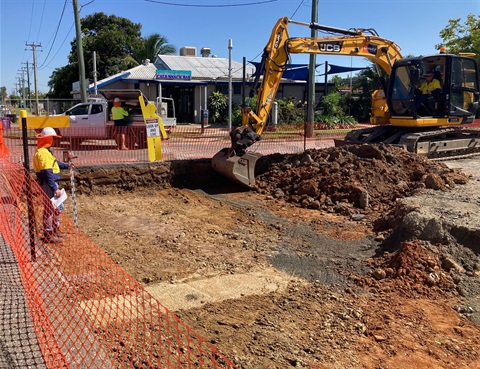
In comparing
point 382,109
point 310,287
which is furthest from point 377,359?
point 382,109

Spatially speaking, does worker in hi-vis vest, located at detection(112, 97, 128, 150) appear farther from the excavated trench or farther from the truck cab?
the excavated trench

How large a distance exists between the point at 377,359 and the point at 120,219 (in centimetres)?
594

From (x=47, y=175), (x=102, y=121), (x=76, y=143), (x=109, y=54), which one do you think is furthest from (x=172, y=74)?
(x=47, y=175)

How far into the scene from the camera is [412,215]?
275 inches

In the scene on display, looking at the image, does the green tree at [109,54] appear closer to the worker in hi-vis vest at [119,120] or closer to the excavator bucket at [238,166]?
the worker in hi-vis vest at [119,120]

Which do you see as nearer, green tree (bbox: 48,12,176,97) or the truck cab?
the truck cab

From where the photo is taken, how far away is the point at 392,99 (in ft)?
43.8

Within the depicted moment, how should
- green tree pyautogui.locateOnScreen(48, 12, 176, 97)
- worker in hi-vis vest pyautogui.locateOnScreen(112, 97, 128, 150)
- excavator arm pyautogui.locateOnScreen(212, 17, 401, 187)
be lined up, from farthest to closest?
green tree pyautogui.locateOnScreen(48, 12, 176, 97) → worker in hi-vis vest pyautogui.locateOnScreen(112, 97, 128, 150) → excavator arm pyautogui.locateOnScreen(212, 17, 401, 187)

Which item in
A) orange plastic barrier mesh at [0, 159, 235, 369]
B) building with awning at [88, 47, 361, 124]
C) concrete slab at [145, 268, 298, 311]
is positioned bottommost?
concrete slab at [145, 268, 298, 311]

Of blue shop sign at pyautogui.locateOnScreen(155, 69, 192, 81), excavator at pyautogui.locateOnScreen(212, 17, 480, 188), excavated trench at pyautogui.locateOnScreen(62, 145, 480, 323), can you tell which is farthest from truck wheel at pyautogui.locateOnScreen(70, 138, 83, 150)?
blue shop sign at pyautogui.locateOnScreen(155, 69, 192, 81)

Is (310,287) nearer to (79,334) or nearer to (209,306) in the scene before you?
(209,306)

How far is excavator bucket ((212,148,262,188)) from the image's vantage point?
10.7m

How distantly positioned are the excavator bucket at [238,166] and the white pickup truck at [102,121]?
222 inches

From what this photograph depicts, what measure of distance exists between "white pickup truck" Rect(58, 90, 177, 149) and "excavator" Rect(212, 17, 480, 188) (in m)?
5.43
